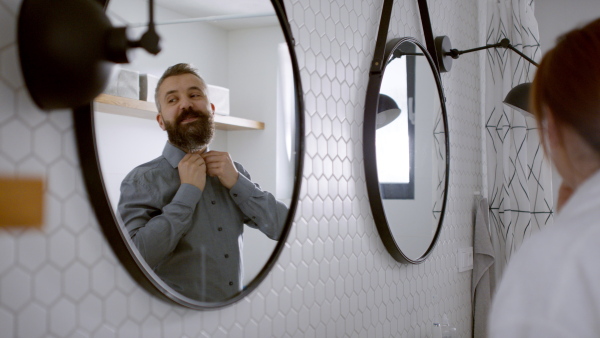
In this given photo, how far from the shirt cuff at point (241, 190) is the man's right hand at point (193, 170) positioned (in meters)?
0.07

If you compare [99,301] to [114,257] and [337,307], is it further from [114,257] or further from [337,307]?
[337,307]

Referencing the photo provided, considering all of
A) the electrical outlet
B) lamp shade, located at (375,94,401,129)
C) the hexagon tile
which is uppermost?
lamp shade, located at (375,94,401,129)

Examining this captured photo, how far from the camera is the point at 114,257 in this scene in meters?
0.72

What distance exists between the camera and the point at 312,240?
3.81ft

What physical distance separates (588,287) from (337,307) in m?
0.73

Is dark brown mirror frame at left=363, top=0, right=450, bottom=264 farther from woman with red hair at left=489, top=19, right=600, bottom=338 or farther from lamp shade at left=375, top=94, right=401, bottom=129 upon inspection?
woman with red hair at left=489, top=19, right=600, bottom=338

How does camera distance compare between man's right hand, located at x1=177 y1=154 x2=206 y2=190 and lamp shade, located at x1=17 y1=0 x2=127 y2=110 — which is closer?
lamp shade, located at x1=17 y1=0 x2=127 y2=110

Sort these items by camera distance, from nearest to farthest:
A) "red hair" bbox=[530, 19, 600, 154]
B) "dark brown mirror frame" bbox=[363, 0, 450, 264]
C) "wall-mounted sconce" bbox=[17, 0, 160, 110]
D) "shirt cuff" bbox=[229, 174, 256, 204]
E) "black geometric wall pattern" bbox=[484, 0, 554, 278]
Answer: "wall-mounted sconce" bbox=[17, 0, 160, 110], "red hair" bbox=[530, 19, 600, 154], "shirt cuff" bbox=[229, 174, 256, 204], "dark brown mirror frame" bbox=[363, 0, 450, 264], "black geometric wall pattern" bbox=[484, 0, 554, 278]

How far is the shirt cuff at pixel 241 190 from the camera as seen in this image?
89 centimetres

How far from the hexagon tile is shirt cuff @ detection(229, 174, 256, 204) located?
0.20m

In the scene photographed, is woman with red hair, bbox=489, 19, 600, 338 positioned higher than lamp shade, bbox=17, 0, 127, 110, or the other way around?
lamp shade, bbox=17, 0, 127, 110

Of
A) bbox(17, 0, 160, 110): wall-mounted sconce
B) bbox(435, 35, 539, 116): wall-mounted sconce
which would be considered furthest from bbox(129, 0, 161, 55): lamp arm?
bbox(435, 35, 539, 116): wall-mounted sconce

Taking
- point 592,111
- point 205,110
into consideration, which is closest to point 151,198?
point 205,110

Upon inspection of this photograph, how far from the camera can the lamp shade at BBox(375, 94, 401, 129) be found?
138cm
